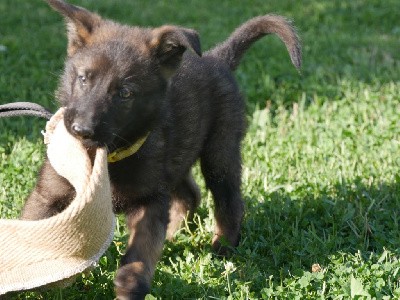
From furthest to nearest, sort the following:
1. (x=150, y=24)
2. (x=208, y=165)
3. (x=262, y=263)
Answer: (x=150, y=24) → (x=208, y=165) → (x=262, y=263)

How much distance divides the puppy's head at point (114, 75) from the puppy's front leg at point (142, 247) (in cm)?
34

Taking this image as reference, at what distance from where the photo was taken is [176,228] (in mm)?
5055

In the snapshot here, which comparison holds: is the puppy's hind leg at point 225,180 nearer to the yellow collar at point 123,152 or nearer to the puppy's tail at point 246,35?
the puppy's tail at point 246,35

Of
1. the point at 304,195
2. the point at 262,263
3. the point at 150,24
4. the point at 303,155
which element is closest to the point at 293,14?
the point at 150,24

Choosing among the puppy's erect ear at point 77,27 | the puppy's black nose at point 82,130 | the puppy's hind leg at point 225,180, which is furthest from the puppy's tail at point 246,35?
the puppy's black nose at point 82,130

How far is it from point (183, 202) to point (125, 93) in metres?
1.46

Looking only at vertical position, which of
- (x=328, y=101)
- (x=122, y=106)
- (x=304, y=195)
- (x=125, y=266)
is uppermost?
(x=122, y=106)

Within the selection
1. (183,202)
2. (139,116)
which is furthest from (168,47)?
(183,202)

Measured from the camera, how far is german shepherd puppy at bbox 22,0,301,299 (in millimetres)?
3701

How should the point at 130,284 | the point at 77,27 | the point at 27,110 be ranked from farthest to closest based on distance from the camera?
the point at 27,110, the point at 77,27, the point at 130,284

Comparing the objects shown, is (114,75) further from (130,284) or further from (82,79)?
(130,284)

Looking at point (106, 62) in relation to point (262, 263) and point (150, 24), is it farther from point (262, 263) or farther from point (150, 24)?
point (150, 24)

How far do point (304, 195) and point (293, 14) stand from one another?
19.1ft

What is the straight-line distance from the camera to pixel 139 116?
3.94 meters
